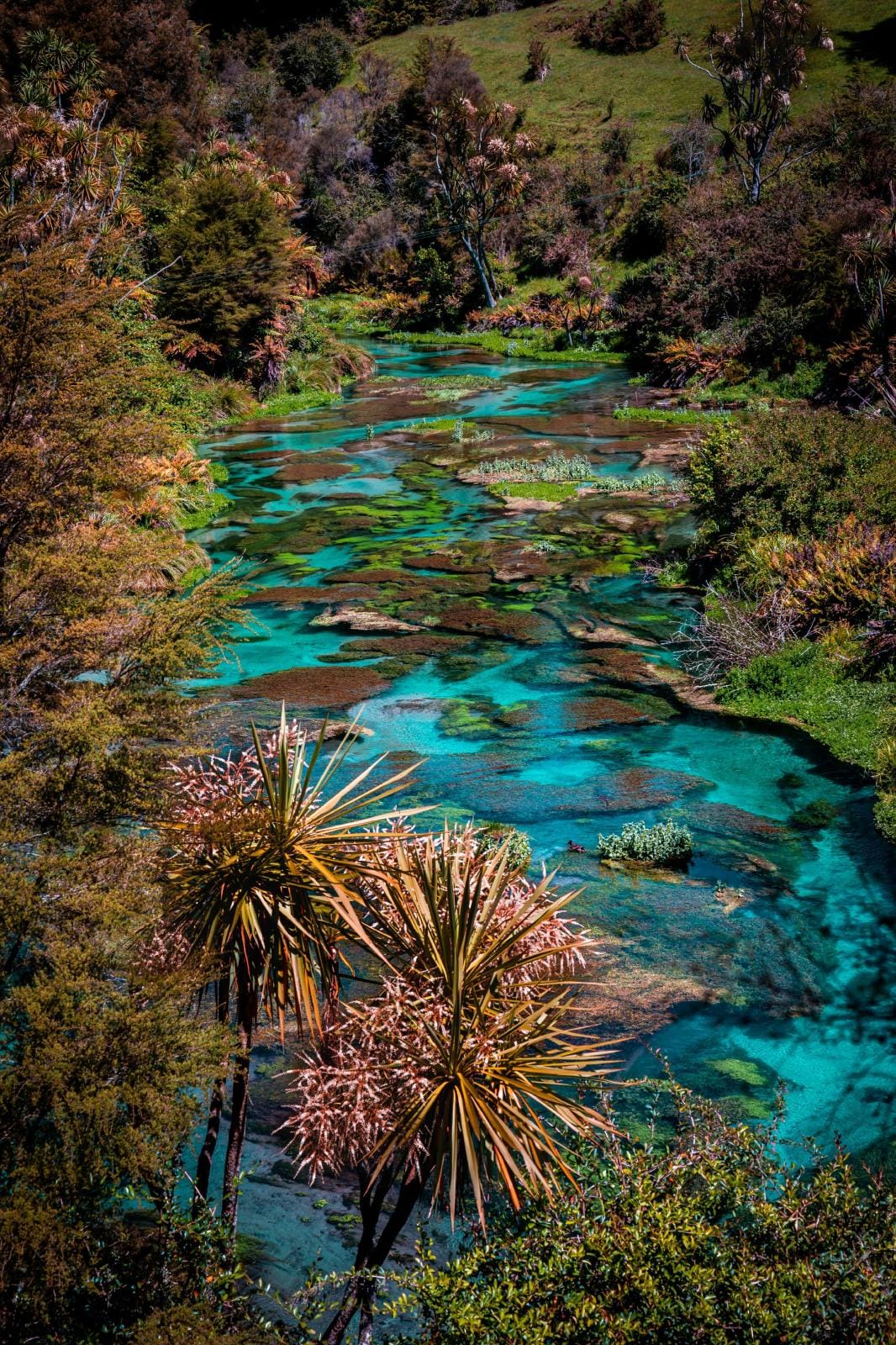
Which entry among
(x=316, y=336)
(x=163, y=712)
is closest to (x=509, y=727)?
(x=163, y=712)

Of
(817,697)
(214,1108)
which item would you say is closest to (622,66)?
(817,697)

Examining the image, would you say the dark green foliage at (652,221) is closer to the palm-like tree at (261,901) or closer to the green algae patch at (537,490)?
the green algae patch at (537,490)

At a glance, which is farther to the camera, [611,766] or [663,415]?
[663,415]

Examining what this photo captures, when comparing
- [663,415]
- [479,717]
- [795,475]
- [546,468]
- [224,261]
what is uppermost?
[224,261]

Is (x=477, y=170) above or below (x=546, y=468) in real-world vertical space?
above

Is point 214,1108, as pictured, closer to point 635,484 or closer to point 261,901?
point 261,901

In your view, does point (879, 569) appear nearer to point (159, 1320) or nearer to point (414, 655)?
point (414, 655)

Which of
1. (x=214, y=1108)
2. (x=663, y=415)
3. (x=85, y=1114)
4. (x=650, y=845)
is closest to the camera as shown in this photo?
(x=85, y=1114)

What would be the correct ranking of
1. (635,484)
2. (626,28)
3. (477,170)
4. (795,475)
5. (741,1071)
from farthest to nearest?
(626,28)
(477,170)
(635,484)
(795,475)
(741,1071)
